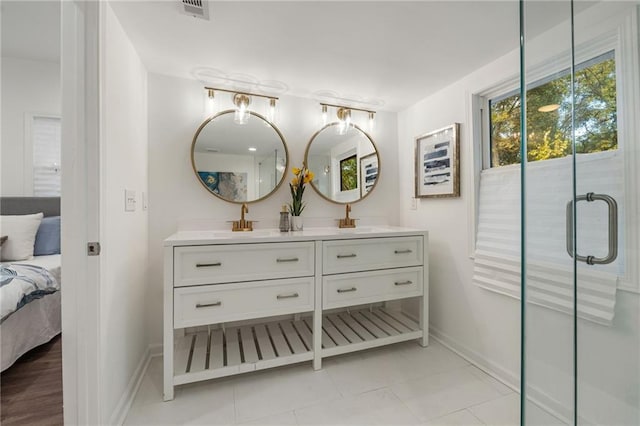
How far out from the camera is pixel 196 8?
1.29 metres

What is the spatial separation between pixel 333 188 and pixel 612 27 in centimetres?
181

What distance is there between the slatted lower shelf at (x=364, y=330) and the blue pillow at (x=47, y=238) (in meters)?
2.43

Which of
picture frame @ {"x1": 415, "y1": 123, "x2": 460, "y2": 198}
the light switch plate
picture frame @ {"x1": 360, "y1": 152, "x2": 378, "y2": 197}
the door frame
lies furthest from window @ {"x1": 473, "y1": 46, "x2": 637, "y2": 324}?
the light switch plate

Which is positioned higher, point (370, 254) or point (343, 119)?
point (343, 119)

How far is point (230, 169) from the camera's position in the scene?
2.12 m

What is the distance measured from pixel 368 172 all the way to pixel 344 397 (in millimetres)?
1810

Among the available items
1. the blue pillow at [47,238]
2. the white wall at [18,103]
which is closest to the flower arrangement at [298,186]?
the blue pillow at [47,238]

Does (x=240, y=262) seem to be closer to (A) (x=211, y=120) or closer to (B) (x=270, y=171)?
(B) (x=270, y=171)

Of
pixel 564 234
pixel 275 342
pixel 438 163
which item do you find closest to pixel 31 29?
pixel 275 342

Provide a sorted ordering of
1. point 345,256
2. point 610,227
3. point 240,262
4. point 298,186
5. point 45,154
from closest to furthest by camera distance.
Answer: point 610,227 → point 240,262 → point 345,256 → point 298,186 → point 45,154

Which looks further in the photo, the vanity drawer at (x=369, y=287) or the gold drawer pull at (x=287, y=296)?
the vanity drawer at (x=369, y=287)

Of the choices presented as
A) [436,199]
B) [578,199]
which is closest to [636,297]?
[578,199]

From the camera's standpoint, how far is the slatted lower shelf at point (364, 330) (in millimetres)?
1879

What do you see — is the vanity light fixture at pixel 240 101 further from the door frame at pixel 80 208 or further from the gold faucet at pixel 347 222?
→ the gold faucet at pixel 347 222
